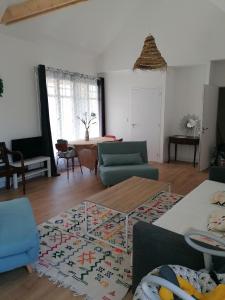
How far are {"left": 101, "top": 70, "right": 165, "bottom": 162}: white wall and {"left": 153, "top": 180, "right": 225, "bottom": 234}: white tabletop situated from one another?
4063 millimetres

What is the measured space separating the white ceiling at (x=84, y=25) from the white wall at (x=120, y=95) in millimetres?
840

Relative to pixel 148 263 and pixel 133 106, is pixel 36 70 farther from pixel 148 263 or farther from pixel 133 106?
pixel 148 263

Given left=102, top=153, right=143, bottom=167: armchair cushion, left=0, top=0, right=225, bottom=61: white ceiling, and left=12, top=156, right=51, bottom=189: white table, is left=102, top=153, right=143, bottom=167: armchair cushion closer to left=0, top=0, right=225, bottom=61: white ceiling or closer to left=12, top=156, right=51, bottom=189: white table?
left=12, top=156, right=51, bottom=189: white table

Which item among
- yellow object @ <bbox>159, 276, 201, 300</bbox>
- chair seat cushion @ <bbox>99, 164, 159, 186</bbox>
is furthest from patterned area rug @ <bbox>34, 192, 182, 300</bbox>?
yellow object @ <bbox>159, 276, 201, 300</bbox>

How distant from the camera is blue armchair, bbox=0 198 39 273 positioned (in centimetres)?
190

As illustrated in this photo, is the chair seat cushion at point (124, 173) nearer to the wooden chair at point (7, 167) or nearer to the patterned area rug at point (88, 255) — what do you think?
the patterned area rug at point (88, 255)

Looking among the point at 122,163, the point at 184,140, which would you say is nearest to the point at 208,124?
the point at 184,140

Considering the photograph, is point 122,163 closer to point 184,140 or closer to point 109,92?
point 184,140

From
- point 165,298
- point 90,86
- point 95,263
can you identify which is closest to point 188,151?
point 90,86

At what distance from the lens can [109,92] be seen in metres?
6.68

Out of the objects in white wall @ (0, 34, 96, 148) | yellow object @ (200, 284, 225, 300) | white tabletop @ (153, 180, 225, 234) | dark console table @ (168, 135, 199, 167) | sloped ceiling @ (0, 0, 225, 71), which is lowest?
white tabletop @ (153, 180, 225, 234)

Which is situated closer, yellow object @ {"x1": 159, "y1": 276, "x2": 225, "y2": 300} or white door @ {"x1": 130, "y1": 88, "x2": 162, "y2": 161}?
yellow object @ {"x1": 159, "y1": 276, "x2": 225, "y2": 300}

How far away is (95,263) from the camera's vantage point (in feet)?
7.14

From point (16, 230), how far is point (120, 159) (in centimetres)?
241
